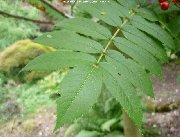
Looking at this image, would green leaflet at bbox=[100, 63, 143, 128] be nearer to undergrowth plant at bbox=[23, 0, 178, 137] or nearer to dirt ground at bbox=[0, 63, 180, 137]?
undergrowth plant at bbox=[23, 0, 178, 137]

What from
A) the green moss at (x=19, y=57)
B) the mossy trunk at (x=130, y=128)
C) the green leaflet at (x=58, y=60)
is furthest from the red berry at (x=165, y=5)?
the green moss at (x=19, y=57)

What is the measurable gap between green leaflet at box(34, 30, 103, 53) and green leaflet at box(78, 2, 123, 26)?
6.8 inches

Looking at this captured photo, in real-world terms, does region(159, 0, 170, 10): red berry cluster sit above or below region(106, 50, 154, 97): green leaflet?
above

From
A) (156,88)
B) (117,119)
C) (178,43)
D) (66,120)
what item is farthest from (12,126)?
(66,120)

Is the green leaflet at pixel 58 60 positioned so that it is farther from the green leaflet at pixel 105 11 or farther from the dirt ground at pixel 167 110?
the dirt ground at pixel 167 110

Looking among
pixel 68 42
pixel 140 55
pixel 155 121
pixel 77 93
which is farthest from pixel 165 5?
pixel 155 121

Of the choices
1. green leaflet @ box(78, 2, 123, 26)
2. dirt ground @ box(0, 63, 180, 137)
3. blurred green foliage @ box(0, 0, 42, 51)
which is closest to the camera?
green leaflet @ box(78, 2, 123, 26)

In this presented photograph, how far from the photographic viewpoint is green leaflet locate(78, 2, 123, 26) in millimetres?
1107

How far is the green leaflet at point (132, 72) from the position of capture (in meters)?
0.88

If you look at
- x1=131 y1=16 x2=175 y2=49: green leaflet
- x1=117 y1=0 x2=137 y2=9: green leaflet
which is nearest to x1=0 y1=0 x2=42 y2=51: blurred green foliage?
x1=117 y1=0 x2=137 y2=9: green leaflet

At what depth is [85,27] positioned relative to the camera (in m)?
1.02

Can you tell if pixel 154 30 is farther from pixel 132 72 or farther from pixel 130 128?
pixel 130 128

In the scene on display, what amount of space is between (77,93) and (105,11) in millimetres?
425

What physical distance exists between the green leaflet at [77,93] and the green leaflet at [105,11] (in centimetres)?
29
